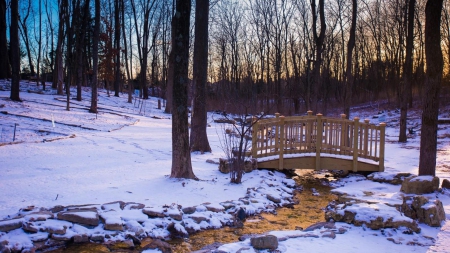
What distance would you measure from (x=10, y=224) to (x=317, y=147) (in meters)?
7.29

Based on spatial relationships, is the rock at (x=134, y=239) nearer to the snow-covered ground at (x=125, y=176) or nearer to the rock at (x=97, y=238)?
the rock at (x=97, y=238)

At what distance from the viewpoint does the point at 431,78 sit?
7551mm

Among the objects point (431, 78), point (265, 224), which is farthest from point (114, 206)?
point (431, 78)

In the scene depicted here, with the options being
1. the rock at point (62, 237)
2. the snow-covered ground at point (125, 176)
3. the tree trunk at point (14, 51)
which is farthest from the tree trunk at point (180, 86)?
the tree trunk at point (14, 51)

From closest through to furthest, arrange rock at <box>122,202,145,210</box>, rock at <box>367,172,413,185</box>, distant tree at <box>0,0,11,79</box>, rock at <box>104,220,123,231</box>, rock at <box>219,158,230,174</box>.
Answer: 1. rock at <box>104,220,123,231</box>
2. rock at <box>122,202,145,210</box>
3. rock at <box>219,158,230,174</box>
4. rock at <box>367,172,413,185</box>
5. distant tree at <box>0,0,11,79</box>

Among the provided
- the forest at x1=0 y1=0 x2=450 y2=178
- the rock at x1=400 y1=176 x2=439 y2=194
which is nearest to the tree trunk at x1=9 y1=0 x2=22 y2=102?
the forest at x1=0 y1=0 x2=450 y2=178

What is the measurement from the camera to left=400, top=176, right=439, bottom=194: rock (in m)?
7.30

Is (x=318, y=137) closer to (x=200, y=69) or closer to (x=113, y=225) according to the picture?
(x=200, y=69)

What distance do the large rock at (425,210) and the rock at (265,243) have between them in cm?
264

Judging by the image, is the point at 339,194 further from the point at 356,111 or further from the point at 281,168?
the point at 356,111

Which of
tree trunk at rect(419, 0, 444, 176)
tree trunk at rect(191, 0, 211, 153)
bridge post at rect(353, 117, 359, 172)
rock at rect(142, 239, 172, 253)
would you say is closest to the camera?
rock at rect(142, 239, 172, 253)

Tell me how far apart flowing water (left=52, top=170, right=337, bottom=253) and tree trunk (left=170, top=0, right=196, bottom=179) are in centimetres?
188

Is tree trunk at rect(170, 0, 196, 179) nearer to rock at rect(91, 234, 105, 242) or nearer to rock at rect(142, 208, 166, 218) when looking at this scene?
rock at rect(142, 208, 166, 218)

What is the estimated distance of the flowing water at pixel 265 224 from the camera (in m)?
4.85
